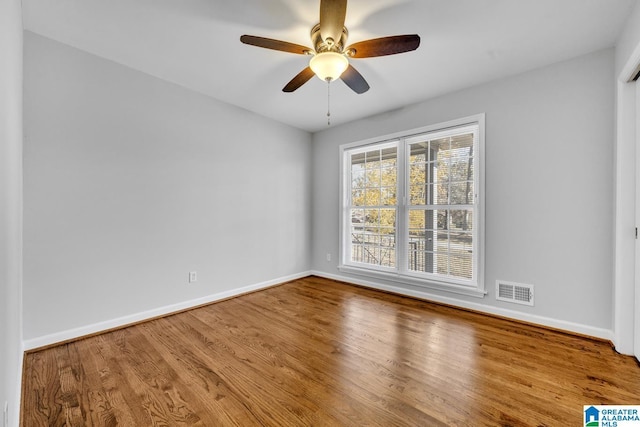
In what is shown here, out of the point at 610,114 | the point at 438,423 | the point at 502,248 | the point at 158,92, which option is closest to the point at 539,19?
the point at 610,114

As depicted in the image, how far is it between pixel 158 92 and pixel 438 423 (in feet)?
12.2

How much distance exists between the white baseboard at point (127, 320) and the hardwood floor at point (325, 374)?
0.09m

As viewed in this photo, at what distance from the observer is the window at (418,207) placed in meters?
3.23

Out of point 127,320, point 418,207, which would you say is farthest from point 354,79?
point 127,320

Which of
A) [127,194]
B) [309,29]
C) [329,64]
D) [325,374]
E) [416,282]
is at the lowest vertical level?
[325,374]

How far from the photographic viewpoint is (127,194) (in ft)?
8.96

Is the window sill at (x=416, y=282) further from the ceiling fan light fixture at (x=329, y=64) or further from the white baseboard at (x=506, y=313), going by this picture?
the ceiling fan light fixture at (x=329, y=64)

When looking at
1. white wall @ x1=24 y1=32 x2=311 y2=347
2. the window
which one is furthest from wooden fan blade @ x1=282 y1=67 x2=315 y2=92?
the window

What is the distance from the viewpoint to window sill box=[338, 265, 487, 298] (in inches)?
123

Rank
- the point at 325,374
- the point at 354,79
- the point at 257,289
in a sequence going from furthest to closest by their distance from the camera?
the point at 257,289, the point at 354,79, the point at 325,374

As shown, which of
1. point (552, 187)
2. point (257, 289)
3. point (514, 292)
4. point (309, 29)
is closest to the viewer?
point (309, 29)

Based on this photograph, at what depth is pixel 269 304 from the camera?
337 centimetres

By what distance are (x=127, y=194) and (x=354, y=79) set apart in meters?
2.43

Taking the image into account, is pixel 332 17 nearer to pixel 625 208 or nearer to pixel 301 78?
pixel 301 78
